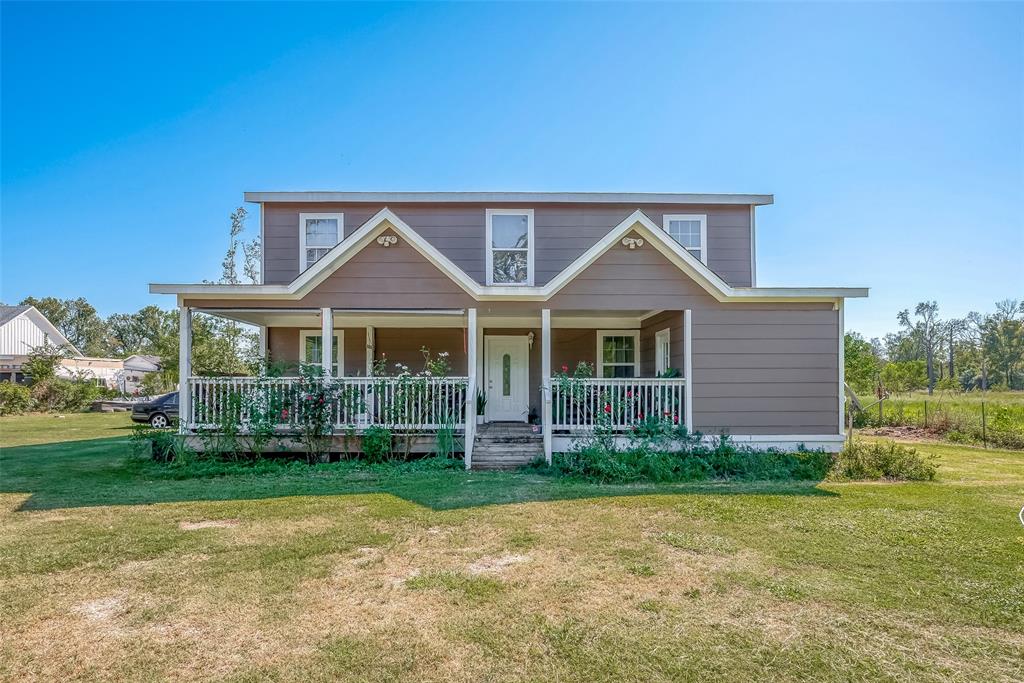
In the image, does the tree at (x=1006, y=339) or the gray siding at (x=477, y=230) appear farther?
the tree at (x=1006, y=339)

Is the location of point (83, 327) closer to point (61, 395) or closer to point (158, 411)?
point (61, 395)

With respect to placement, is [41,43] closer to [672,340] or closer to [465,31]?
[465,31]

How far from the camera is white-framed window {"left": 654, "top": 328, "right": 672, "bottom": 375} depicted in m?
11.3

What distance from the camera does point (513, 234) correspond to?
41.1 ft

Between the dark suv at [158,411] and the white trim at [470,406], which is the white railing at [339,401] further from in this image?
the dark suv at [158,411]

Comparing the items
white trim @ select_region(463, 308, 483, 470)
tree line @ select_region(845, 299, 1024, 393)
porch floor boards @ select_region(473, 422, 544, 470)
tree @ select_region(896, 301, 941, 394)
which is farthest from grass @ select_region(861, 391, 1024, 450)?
tree @ select_region(896, 301, 941, 394)

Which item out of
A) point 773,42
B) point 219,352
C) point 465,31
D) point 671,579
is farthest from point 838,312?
point 219,352

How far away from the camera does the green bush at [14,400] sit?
24.0 metres

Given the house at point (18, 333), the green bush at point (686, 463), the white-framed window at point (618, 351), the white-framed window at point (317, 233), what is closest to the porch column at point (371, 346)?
the white-framed window at point (317, 233)

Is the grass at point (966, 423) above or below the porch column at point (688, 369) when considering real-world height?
below

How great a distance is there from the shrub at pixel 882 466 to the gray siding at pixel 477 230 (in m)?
4.66

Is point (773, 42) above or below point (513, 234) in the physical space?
above

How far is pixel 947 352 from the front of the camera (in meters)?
58.3

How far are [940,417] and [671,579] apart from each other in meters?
15.7
